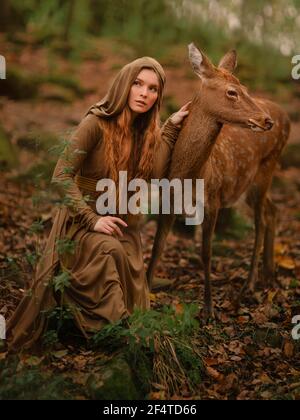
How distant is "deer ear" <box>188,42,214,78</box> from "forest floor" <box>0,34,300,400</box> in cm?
145

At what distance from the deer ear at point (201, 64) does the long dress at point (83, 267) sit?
1.24 meters

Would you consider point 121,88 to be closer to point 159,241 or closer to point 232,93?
point 232,93

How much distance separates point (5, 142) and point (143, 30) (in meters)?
4.65

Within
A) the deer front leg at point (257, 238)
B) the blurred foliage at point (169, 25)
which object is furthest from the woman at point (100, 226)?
the blurred foliage at point (169, 25)

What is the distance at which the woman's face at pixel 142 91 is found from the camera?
4.73 meters

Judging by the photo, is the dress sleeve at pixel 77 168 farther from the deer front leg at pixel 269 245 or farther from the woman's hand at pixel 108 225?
the deer front leg at pixel 269 245

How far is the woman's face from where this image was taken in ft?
15.5

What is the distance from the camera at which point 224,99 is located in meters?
5.49

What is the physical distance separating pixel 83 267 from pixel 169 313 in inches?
27.4

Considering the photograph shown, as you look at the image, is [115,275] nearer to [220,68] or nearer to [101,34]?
[220,68]

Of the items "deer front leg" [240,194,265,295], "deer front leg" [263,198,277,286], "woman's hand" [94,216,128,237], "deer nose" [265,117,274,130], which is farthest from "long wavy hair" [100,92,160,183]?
"deer front leg" [263,198,277,286]

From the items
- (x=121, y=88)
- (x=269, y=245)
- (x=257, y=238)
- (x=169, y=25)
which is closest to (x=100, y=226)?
(x=121, y=88)
